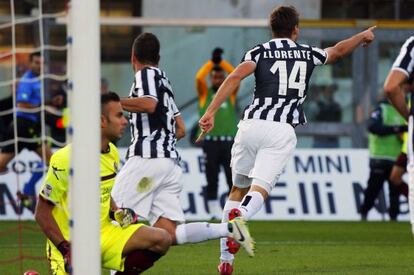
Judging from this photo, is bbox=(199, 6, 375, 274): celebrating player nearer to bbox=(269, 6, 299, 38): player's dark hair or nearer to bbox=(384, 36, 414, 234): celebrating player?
bbox=(269, 6, 299, 38): player's dark hair

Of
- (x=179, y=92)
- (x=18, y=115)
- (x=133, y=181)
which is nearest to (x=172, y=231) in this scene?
(x=133, y=181)

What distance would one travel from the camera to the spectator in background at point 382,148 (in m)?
16.6

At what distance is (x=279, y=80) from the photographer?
9.62 m

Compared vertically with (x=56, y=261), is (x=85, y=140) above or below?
above

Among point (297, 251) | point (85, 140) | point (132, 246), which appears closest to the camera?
point (85, 140)

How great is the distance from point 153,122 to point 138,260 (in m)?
2.06

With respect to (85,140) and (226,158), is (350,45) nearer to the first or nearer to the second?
(85,140)

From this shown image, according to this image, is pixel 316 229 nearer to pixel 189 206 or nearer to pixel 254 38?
pixel 189 206

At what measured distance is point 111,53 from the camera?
68.7ft

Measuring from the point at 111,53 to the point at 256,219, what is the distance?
5165 mm

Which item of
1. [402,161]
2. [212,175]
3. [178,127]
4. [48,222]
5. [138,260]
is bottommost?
[212,175]

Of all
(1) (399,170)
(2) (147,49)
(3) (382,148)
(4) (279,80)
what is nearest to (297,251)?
(4) (279,80)

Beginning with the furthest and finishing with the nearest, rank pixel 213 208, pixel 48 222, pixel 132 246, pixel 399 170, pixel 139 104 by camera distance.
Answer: pixel 213 208, pixel 399 170, pixel 139 104, pixel 48 222, pixel 132 246

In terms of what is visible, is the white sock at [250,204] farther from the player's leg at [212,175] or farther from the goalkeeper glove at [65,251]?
the player's leg at [212,175]
